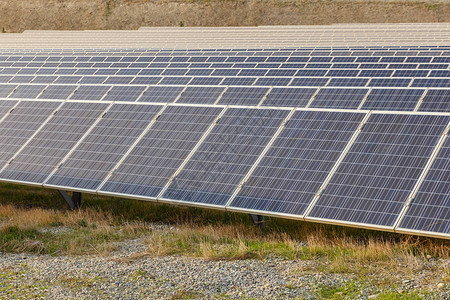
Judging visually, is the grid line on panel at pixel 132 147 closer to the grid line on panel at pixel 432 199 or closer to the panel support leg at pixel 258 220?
the panel support leg at pixel 258 220

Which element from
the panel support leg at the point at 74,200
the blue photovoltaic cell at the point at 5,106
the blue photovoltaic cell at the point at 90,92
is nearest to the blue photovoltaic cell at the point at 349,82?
the blue photovoltaic cell at the point at 90,92

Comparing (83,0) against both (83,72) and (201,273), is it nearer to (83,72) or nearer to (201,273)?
(83,72)

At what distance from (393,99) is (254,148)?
3.94 meters

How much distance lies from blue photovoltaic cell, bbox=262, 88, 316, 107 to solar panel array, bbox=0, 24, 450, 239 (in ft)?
0.13

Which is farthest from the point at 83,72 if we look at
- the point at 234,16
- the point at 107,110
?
the point at 234,16

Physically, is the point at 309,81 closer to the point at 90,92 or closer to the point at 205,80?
the point at 205,80

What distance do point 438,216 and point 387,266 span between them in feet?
4.48

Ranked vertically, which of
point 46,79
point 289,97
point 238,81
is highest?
point 289,97

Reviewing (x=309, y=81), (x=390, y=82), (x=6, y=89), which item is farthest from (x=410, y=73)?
(x=6, y=89)

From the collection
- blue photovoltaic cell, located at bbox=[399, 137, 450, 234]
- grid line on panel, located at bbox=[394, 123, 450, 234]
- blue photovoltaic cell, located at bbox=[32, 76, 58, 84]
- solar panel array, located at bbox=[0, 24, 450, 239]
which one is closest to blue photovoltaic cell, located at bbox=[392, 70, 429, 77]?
solar panel array, located at bbox=[0, 24, 450, 239]

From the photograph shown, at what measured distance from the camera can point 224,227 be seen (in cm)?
1355

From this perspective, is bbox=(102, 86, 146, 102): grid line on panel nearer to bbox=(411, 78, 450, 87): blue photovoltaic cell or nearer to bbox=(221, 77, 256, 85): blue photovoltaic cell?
bbox=(221, 77, 256, 85): blue photovoltaic cell

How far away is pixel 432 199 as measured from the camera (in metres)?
10.9

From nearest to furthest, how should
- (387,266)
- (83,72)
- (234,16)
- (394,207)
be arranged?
(387,266) < (394,207) < (83,72) < (234,16)
